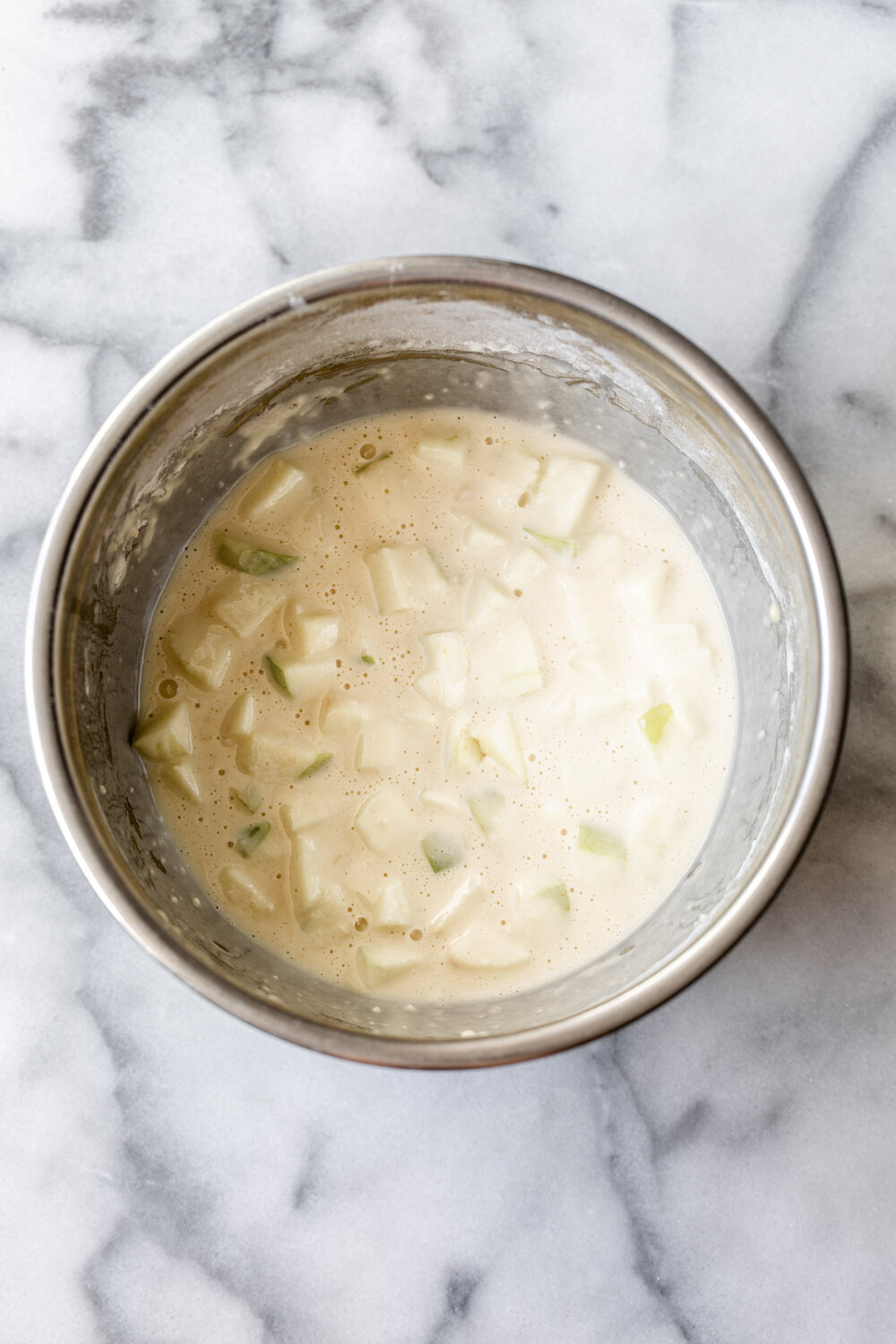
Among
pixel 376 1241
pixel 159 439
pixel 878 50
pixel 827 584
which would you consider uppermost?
pixel 878 50

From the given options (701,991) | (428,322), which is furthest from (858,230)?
(701,991)

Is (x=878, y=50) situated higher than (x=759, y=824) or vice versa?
(x=878, y=50)

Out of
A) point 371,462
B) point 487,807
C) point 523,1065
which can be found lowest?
point 523,1065

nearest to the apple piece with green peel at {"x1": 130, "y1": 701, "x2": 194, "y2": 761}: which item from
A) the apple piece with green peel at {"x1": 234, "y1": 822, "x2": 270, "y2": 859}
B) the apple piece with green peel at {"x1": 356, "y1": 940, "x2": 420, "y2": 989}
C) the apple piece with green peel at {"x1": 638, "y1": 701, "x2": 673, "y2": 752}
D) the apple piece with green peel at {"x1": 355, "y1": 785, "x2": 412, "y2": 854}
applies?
the apple piece with green peel at {"x1": 234, "y1": 822, "x2": 270, "y2": 859}

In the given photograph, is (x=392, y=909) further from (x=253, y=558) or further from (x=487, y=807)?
(x=253, y=558)

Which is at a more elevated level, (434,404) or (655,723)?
(434,404)

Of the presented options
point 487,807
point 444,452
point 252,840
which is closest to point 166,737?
point 252,840

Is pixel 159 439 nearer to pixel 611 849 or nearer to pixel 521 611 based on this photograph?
pixel 521 611
